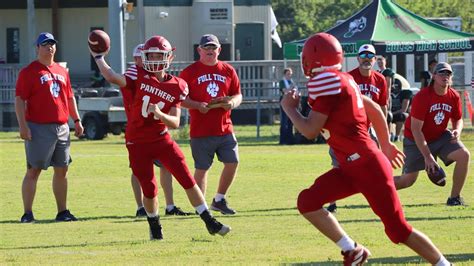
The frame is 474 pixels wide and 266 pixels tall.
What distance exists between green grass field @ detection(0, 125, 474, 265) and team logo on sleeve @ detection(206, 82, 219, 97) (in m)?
1.46

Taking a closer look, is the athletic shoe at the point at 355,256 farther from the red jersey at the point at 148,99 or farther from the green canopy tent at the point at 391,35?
the green canopy tent at the point at 391,35

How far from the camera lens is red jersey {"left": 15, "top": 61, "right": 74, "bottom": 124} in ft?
45.1

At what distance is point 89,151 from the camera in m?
26.3

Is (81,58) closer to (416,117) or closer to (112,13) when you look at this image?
(112,13)

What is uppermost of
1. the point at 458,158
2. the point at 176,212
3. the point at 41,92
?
the point at 41,92

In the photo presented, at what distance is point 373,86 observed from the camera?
1370 centimetres

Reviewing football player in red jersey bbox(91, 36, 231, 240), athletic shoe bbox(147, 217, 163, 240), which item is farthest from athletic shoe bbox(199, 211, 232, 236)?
athletic shoe bbox(147, 217, 163, 240)

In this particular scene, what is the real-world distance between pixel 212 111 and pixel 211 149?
461 millimetres

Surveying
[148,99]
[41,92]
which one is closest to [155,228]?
[148,99]

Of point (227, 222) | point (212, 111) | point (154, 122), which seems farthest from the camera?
point (212, 111)

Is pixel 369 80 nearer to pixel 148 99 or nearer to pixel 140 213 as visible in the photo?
pixel 140 213

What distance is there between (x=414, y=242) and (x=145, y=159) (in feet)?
11.6

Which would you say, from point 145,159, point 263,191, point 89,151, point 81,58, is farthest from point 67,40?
point 145,159

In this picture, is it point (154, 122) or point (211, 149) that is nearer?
point (154, 122)
